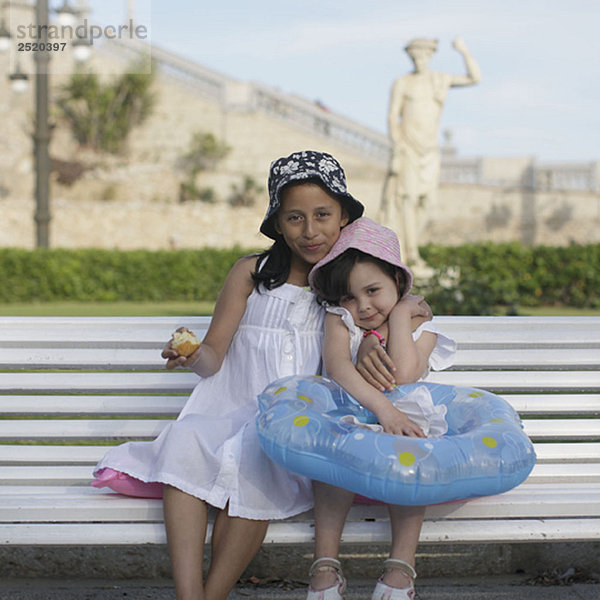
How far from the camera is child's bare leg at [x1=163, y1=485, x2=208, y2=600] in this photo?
197cm

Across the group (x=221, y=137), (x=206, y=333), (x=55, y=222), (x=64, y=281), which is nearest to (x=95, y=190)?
(x=55, y=222)

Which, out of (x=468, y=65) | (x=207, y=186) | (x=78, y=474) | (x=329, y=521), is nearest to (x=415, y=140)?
(x=468, y=65)

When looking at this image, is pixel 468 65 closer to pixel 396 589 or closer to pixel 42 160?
pixel 42 160

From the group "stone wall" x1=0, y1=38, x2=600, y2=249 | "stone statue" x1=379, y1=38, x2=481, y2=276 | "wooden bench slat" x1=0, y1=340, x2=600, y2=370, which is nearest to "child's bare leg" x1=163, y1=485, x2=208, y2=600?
"wooden bench slat" x1=0, y1=340, x2=600, y2=370

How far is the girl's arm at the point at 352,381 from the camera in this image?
2.12 m

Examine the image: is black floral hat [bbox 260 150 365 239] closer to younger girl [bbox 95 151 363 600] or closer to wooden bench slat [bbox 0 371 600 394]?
younger girl [bbox 95 151 363 600]

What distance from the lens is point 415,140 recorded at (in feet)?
37.2

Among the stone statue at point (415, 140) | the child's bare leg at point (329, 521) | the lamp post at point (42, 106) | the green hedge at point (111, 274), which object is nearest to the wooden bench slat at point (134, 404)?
the child's bare leg at point (329, 521)

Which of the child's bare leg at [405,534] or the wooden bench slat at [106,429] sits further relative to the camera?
the wooden bench slat at [106,429]

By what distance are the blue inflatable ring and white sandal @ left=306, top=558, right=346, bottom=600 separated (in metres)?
0.22

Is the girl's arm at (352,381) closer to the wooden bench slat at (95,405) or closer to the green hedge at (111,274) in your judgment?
the wooden bench slat at (95,405)

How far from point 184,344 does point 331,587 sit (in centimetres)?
76

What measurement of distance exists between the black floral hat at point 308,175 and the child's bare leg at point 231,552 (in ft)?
2.98

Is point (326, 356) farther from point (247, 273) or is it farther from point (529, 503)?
point (529, 503)
